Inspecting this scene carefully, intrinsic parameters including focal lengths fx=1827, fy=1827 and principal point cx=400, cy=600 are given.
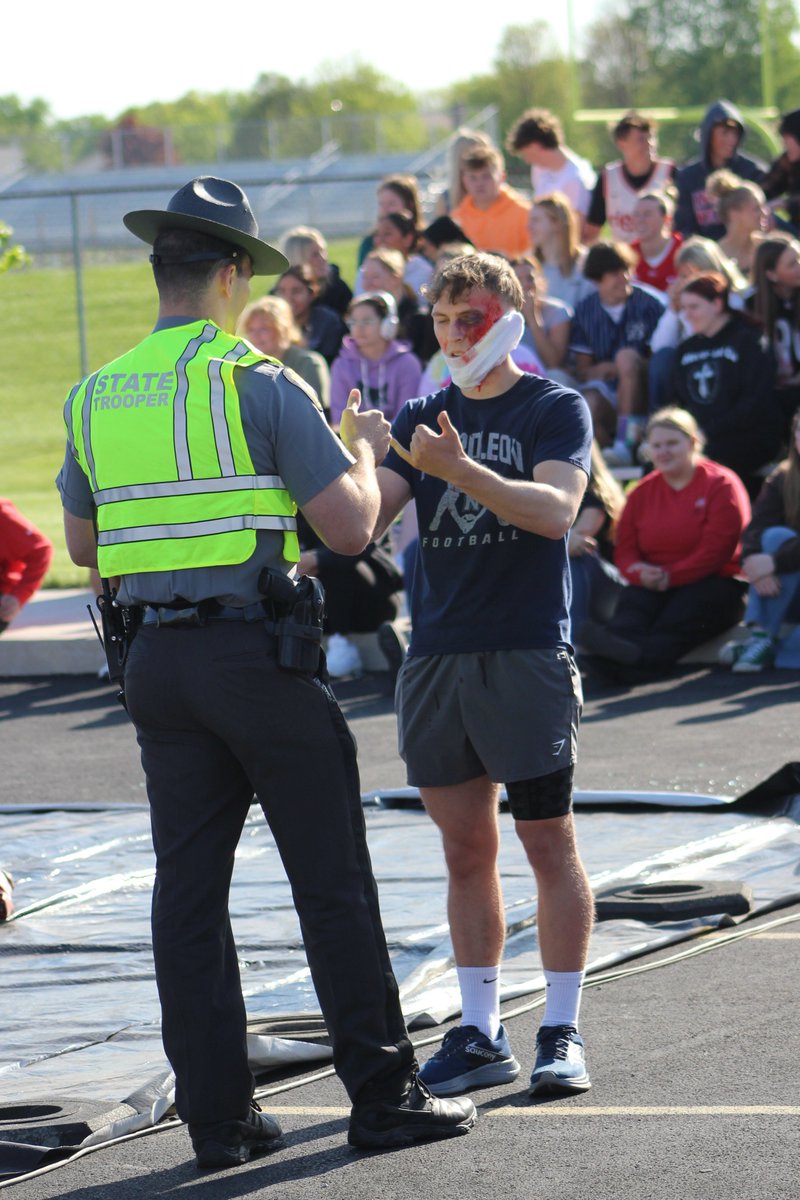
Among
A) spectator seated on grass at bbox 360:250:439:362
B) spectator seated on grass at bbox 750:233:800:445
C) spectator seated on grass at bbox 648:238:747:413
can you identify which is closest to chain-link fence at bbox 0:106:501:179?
spectator seated on grass at bbox 360:250:439:362

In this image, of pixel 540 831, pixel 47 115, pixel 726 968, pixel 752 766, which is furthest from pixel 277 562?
pixel 47 115

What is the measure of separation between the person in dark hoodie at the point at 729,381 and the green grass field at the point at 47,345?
10148mm

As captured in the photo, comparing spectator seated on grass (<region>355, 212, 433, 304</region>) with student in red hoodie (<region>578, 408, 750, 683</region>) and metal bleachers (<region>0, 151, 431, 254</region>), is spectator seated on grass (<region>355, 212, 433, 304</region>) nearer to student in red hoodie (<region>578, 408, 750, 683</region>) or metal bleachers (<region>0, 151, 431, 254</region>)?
student in red hoodie (<region>578, 408, 750, 683</region>)

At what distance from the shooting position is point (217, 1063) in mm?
4000

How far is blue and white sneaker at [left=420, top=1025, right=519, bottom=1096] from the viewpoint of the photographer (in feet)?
14.5

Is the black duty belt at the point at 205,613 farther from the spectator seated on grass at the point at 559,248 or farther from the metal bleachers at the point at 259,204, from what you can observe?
the metal bleachers at the point at 259,204

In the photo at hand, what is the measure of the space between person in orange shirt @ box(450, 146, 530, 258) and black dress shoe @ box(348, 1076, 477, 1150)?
11077 mm

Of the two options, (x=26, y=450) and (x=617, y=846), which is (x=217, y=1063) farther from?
(x=26, y=450)

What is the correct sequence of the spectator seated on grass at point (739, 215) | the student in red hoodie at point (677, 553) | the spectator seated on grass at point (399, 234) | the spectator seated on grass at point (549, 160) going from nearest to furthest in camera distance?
the student in red hoodie at point (677, 553) < the spectator seated on grass at point (739, 215) < the spectator seated on grass at point (399, 234) < the spectator seated on grass at point (549, 160)

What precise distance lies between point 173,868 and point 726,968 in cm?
197

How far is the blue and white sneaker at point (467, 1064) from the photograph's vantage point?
14.5 ft

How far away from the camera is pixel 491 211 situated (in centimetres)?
1476

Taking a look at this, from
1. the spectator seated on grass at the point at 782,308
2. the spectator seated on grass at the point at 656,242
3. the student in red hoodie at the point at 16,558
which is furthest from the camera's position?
the spectator seated on grass at the point at 656,242

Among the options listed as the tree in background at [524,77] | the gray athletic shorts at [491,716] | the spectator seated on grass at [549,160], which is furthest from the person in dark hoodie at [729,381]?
the tree in background at [524,77]
